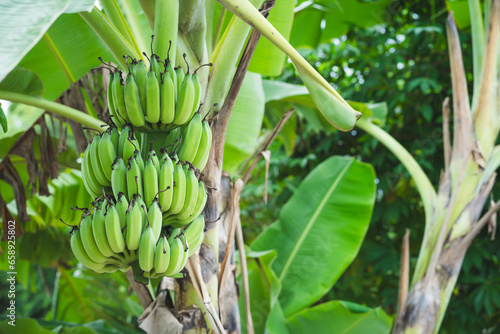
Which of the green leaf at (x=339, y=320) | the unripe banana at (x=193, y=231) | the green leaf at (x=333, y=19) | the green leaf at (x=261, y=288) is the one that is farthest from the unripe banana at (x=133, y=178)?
the green leaf at (x=333, y=19)

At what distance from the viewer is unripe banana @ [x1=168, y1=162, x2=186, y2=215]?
0.61 metres

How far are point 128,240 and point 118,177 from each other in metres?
0.09

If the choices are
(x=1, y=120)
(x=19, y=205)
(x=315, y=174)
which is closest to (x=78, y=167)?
(x=19, y=205)

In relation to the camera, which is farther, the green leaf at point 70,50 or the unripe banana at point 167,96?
the green leaf at point 70,50

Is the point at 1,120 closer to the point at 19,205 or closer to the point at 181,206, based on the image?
the point at 181,206

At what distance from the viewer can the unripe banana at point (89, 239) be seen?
0.59 m

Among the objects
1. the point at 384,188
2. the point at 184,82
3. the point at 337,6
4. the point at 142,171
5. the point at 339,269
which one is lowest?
the point at 339,269

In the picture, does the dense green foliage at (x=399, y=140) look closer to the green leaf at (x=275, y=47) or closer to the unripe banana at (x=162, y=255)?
the green leaf at (x=275, y=47)

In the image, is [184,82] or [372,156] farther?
[372,156]

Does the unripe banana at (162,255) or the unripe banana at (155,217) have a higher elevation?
the unripe banana at (155,217)

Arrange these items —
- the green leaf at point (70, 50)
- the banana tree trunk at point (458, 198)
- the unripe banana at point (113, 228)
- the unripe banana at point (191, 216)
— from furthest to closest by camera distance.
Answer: the banana tree trunk at point (458, 198) → the green leaf at point (70, 50) → the unripe banana at point (191, 216) → the unripe banana at point (113, 228)

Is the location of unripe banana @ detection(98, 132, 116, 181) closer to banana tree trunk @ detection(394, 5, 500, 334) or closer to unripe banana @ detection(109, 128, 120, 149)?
unripe banana @ detection(109, 128, 120, 149)

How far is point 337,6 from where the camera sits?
184 cm

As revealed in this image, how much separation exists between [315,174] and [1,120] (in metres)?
1.15
